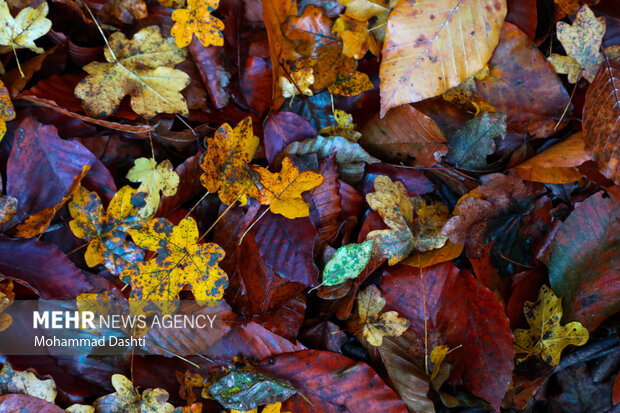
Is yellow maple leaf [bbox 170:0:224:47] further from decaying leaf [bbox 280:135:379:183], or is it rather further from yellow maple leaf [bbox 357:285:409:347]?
yellow maple leaf [bbox 357:285:409:347]

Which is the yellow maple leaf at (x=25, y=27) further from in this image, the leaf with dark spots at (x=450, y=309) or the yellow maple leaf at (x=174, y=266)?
the leaf with dark spots at (x=450, y=309)

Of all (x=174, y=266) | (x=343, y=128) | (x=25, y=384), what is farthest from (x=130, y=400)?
(x=343, y=128)

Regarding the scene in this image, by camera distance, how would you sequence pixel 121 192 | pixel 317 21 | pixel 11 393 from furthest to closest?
1. pixel 317 21
2. pixel 121 192
3. pixel 11 393

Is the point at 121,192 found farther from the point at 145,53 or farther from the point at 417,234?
the point at 417,234

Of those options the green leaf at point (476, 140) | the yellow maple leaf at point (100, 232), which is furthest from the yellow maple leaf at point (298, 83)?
the yellow maple leaf at point (100, 232)

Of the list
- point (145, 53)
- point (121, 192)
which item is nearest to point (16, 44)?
point (145, 53)

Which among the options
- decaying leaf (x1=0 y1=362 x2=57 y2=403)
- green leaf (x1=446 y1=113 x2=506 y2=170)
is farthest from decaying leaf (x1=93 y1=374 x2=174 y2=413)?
green leaf (x1=446 y1=113 x2=506 y2=170)

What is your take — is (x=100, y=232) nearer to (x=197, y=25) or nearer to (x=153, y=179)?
(x=153, y=179)
